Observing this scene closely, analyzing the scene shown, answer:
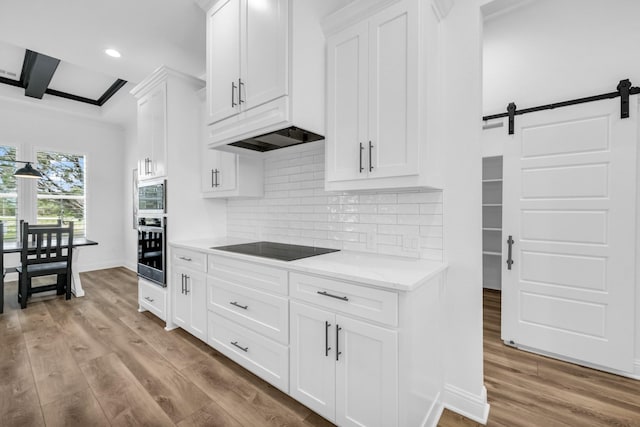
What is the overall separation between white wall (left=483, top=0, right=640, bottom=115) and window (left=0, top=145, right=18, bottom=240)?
7245 millimetres

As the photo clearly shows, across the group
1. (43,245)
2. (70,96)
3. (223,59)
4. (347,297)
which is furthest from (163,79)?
(70,96)

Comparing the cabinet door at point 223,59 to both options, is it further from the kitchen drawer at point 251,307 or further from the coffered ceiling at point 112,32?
the kitchen drawer at point 251,307

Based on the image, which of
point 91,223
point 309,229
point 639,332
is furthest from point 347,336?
point 91,223

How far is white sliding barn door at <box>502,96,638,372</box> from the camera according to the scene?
2.09 metres

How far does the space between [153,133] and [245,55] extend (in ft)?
A: 5.56

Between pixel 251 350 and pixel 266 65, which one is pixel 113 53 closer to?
pixel 266 65

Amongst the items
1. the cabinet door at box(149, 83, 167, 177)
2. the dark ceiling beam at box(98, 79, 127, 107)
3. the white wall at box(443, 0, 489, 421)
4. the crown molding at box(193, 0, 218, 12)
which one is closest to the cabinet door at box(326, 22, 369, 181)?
the white wall at box(443, 0, 489, 421)

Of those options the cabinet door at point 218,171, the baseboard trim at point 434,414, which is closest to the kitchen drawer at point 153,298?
the cabinet door at point 218,171

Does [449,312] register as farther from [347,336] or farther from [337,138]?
[337,138]

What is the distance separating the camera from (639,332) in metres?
2.08

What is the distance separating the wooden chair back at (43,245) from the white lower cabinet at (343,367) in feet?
12.5

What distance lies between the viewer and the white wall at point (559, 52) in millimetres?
2217

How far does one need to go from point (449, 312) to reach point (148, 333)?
282cm

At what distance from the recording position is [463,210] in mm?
1748
